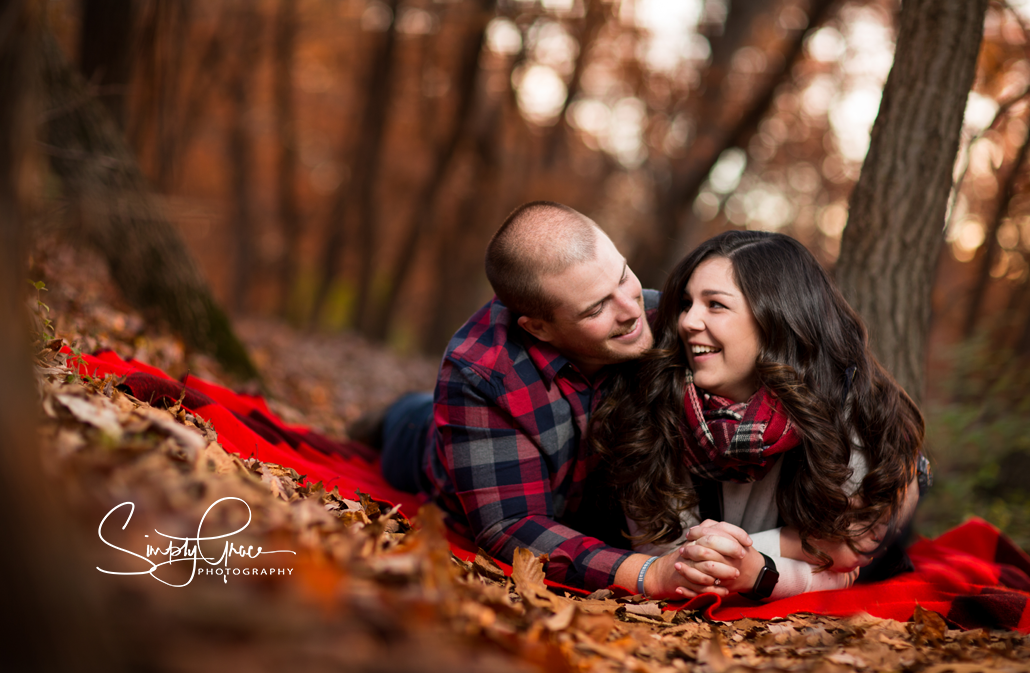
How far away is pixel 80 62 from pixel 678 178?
241 inches

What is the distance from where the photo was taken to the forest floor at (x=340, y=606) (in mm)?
1102

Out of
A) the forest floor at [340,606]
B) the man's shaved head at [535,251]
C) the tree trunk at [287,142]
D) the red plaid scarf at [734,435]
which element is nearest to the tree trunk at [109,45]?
the forest floor at [340,606]

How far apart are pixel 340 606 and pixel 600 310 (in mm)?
1735

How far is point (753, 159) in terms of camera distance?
13352 mm

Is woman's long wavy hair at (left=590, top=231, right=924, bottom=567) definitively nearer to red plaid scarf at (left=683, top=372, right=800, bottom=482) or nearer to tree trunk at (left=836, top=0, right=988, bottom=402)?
red plaid scarf at (left=683, top=372, right=800, bottom=482)

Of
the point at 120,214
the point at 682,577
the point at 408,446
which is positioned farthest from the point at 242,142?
the point at 682,577

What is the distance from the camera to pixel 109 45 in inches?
205

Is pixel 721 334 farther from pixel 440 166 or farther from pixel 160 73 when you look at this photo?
pixel 440 166

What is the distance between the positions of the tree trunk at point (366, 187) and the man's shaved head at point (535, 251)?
828 centimetres

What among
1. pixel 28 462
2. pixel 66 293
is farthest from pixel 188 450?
pixel 66 293

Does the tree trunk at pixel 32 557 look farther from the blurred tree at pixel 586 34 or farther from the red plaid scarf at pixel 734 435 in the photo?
the blurred tree at pixel 586 34

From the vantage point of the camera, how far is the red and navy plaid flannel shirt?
2.63m

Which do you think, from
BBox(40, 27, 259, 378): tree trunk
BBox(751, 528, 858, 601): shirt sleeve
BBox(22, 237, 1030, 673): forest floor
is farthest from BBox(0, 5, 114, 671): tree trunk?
BBox(40, 27, 259, 378): tree trunk

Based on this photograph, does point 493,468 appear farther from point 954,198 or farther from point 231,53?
point 231,53
